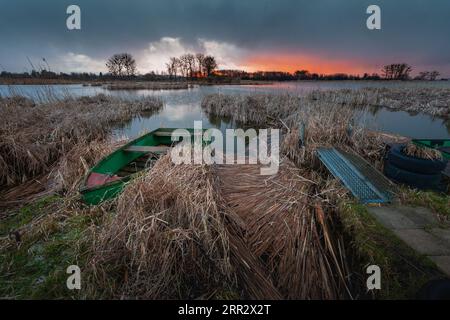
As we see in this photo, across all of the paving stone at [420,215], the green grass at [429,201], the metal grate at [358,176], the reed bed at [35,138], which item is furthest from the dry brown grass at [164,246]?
the reed bed at [35,138]

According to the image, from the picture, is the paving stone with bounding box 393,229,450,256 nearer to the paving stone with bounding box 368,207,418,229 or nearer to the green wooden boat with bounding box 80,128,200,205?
the paving stone with bounding box 368,207,418,229

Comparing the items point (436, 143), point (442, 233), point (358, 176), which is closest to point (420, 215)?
point (442, 233)

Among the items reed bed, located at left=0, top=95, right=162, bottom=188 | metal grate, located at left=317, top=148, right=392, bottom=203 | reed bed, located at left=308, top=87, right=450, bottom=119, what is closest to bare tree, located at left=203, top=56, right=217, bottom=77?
reed bed, located at left=308, top=87, right=450, bottom=119

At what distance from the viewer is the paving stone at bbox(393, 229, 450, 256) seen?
253 centimetres

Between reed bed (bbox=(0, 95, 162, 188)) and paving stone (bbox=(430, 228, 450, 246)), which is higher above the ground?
reed bed (bbox=(0, 95, 162, 188))

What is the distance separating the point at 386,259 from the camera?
2514 mm

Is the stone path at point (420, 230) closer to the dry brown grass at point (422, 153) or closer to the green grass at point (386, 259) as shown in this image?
the green grass at point (386, 259)

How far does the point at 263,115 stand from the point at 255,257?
1218 cm

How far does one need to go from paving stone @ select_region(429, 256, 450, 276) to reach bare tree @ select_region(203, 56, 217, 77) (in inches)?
2560

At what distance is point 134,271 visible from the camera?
8.50 feet

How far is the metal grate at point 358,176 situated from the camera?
3748mm

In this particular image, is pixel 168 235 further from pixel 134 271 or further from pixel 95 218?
pixel 95 218

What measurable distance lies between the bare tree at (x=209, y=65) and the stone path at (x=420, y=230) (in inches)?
2526
